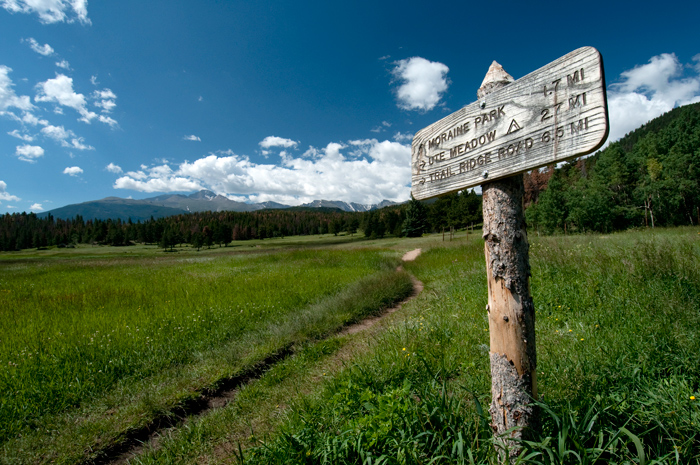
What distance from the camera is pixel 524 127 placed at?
78.9 inches

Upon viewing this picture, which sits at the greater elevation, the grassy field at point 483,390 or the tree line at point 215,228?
the tree line at point 215,228

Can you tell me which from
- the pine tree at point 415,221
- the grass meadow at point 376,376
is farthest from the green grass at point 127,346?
the pine tree at point 415,221

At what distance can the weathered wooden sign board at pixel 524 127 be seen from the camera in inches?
66.4

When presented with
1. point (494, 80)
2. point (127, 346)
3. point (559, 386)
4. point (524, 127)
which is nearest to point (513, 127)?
point (524, 127)

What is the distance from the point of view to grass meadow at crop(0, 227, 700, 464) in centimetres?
223

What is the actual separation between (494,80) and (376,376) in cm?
357

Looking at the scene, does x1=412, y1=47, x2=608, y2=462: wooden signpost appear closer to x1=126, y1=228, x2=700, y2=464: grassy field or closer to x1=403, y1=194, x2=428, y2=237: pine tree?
x1=126, y1=228, x2=700, y2=464: grassy field

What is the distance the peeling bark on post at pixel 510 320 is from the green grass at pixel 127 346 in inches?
181

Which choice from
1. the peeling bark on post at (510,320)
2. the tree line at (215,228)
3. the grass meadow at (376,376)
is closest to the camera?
the peeling bark on post at (510,320)

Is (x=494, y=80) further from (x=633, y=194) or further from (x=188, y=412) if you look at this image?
(x=633, y=194)

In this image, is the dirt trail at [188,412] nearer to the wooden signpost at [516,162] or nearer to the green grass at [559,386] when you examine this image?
the green grass at [559,386]

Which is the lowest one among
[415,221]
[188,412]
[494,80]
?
[188,412]

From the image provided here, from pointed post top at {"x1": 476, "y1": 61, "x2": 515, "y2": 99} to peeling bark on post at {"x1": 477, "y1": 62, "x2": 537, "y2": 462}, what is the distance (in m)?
0.83

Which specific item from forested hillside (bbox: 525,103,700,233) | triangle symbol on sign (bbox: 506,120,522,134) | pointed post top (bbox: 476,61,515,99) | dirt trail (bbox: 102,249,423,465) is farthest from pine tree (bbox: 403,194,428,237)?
triangle symbol on sign (bbox: 506,120,522,134)
